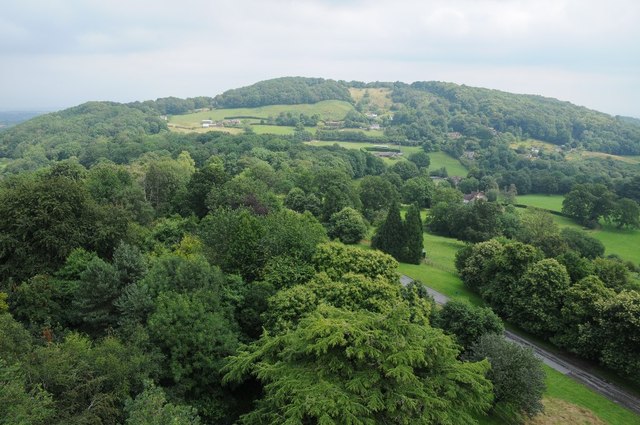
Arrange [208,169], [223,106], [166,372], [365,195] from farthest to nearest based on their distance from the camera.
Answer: [223,106] → [365,195] → [208,169] → [166,372]

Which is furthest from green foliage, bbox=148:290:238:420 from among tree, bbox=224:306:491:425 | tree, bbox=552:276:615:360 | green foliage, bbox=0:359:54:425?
tree, bbox=552:276:615:360

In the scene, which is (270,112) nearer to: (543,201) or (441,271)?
(543,201)

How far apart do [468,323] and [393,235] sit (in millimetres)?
20631

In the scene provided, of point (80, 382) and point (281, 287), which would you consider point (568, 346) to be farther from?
point (80, 382)

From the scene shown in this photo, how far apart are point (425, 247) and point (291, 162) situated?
47392 millimetres

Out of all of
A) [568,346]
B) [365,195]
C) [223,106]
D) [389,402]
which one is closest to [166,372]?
[389,402]

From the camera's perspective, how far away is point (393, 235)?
4628 centimetres

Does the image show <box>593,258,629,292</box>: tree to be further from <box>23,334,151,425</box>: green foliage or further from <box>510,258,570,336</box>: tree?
<box>23,334,151,425</box>: green foliage

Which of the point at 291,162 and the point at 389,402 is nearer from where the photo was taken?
the point at 389,402

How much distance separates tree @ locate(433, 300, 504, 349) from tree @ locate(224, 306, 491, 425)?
310 inches

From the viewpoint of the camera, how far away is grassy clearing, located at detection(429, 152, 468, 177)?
122 metres

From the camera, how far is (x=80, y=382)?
17.1m

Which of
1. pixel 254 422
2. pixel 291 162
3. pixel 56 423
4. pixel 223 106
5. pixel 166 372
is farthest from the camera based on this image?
pixel 223 106

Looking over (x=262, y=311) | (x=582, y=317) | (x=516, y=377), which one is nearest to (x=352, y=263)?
(x=262, y=311)
